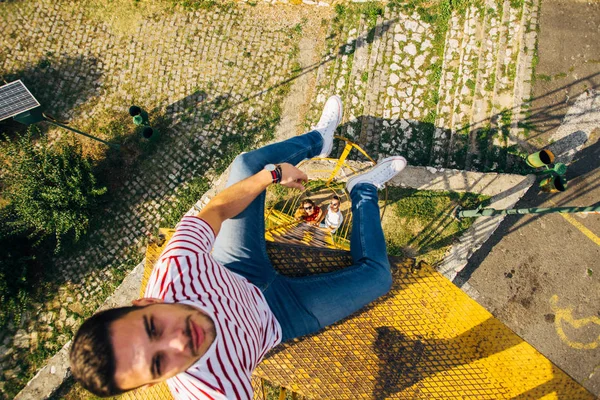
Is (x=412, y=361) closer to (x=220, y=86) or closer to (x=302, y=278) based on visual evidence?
(x=302, y=278)

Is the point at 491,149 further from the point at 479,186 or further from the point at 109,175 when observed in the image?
the point at 109,175

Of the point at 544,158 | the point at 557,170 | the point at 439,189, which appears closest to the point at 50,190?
the point at 439,189

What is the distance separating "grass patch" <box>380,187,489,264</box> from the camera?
614 cm

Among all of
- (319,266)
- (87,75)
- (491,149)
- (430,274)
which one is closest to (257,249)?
(319,266)

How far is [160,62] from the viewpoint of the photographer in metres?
7.55

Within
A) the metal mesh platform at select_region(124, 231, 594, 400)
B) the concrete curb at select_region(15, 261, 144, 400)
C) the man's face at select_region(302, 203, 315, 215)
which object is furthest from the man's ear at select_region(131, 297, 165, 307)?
the concrete curb at select_region(15, 261, 144, 400)

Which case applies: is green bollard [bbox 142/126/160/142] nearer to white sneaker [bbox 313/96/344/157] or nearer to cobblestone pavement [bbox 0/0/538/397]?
cobblestone pavement [bbox 0/0/538/397]

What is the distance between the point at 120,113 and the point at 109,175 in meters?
1.36

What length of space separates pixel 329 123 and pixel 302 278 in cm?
280

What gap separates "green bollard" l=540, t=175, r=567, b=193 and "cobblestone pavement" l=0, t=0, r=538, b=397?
0.68 m

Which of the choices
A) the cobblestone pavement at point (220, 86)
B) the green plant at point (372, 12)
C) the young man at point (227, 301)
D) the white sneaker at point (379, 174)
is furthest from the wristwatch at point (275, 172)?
the green plant at point (372, 12)

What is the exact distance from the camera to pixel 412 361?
4012 mm

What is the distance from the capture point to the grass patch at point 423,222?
614 centimetres

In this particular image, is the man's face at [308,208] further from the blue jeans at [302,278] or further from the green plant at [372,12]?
the green plant at [372,12]
